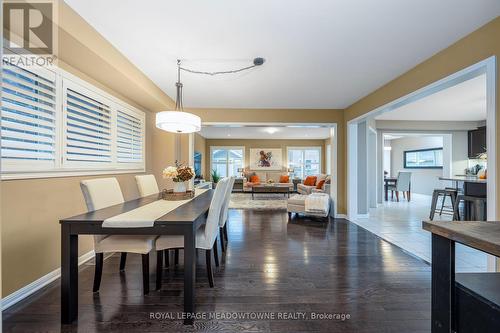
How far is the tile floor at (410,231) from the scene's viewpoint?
279 centimetres

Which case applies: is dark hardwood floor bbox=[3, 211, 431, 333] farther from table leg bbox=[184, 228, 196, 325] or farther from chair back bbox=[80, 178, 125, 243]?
chair back bbox=[80, 178, 125, 243]

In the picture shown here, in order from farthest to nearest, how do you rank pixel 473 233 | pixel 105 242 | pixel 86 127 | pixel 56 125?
1. pixel 86 127
2. pixel 56 125
3. pixel 105 242
4. pixel 473 233

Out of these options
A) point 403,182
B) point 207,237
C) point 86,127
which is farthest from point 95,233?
point 403,182

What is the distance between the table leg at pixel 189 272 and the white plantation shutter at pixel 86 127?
1851 millimetres

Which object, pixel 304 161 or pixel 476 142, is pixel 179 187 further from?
pixel 304 161

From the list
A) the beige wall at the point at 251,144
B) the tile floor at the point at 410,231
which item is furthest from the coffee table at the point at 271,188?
the tile floor at the point at 410,231

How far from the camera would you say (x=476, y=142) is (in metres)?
6.31

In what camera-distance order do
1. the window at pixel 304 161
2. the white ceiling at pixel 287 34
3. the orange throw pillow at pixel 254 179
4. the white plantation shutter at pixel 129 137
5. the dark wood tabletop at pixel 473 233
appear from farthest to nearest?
the window at pixel 304 161, the orange throw pillow at pixel 254 179, the white plantation shutter at pixel 129 137, the white ceiling at pixel 287 34, the dark wood tabletop at pixel 473 233

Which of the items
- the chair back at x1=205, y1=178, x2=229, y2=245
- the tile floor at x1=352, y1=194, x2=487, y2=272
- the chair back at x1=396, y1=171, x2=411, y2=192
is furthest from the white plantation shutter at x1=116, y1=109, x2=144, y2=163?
the chair back at x1=396, y1=171, x2=411, y2=192

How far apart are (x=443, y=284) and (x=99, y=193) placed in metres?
2.56

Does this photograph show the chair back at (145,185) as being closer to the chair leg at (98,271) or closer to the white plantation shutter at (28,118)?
the white plantation shutter at (28,118)

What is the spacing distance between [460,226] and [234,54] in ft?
8.11

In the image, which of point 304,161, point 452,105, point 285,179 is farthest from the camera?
point 304,161

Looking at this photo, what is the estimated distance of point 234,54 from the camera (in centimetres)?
262
